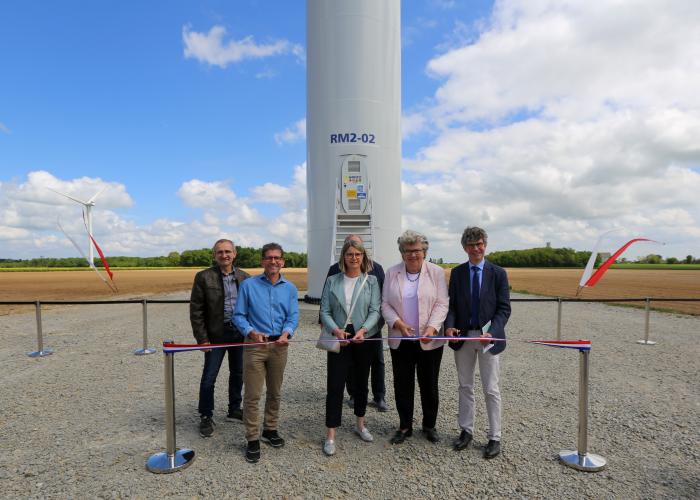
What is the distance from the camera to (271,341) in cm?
345

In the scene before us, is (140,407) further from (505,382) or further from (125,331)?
(125,331)

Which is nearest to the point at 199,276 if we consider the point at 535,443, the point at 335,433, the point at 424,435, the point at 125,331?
the point at 335,433

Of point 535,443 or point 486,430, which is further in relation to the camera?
point 486,430

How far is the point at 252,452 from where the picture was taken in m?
3.36

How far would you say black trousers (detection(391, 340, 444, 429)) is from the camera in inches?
141

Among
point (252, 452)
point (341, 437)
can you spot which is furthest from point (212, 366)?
point (341, 437)

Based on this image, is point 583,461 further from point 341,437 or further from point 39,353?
point 39,353

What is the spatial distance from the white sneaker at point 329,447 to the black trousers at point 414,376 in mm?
651

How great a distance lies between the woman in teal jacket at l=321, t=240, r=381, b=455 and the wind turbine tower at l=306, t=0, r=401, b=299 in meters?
5.13

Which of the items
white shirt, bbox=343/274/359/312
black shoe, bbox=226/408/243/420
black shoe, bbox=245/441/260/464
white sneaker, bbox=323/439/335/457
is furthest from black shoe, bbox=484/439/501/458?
black shoe, bbox=226/408/243/420

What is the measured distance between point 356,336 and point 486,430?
169 cm

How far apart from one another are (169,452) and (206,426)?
1.88 feet

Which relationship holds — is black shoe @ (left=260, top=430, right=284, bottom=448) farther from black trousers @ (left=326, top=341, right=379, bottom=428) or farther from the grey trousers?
the grey trousers

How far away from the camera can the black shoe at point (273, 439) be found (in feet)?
11.7
